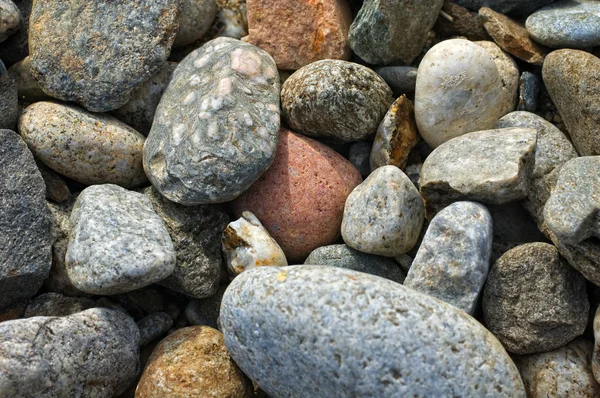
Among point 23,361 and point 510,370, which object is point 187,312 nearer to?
point 23,361

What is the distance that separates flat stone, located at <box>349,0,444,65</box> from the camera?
330cm

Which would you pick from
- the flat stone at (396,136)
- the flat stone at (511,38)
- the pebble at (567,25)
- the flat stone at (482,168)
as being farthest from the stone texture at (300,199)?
the pebble at (567,25)

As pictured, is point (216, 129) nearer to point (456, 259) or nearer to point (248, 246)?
point (248, 246)

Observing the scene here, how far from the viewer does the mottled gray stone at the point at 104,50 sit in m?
3.29

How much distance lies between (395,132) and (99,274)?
156 cm

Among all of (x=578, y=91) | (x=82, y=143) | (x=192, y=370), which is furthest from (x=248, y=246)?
(x=578, y=91)

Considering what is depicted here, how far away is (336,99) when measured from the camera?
3207mm

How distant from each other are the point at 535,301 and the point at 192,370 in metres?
1.53

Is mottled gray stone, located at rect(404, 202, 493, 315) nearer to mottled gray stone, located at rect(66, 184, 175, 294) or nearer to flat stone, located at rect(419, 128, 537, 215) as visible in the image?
flat stone, located at rect(419, 128, 537, 215)

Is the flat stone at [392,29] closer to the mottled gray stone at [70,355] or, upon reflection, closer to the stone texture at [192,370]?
the stone texture at [192,370]

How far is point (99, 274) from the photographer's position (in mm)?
2863

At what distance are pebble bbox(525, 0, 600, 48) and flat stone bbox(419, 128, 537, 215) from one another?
590mm

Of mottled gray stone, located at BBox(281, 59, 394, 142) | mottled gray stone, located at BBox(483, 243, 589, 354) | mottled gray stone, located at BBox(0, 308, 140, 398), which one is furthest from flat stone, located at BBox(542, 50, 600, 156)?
mottled gray stone, located at BBox(0, 308, 140, 398)

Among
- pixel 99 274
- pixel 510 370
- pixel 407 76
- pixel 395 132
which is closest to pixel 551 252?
pixel 510 370
